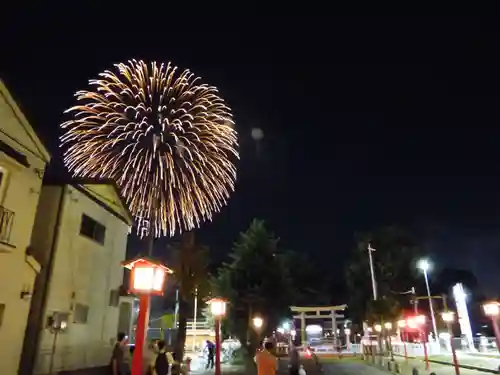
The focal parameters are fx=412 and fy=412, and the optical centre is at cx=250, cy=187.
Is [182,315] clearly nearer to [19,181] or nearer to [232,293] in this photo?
[19,181]

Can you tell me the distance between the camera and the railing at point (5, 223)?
1315cm

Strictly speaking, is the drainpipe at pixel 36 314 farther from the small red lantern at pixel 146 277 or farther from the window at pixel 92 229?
the small red lantern at pixel 146 277

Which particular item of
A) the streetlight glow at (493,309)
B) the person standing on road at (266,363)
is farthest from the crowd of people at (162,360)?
the streetlight glow at (493,309)

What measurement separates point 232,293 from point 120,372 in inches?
884

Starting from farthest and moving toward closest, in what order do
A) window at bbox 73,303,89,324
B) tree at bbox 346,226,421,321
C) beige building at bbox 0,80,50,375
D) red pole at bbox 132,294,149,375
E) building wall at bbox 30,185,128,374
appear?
tree at bbox 346,226,421,321
window at bbox 73,303,89,324
building wall at bbox 30,185,128,374
beige building at bbox 0,80,50,375
red pole at bbox 132,294,149,375

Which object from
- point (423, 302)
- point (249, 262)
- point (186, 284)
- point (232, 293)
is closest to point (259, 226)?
point (249, 262)

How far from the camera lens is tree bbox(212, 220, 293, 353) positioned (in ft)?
118

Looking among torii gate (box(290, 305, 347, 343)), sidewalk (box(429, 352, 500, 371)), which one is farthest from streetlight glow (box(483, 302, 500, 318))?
torii gate (box(290, 305, 347, 343))

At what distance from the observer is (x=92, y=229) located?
19.0 metres

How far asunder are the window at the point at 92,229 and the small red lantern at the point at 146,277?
8596 mm

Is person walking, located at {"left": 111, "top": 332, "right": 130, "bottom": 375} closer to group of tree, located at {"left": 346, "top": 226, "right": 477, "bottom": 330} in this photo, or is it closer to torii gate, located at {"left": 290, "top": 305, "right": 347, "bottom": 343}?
torii gate, located at {"left": 290, "top": 305, "right": 347, "bottom": 343}

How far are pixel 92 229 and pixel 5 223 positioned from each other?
5.67 m

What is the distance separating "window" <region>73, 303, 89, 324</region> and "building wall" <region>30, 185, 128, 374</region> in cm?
9

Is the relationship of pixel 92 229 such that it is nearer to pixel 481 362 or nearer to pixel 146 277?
pixel 146 277
